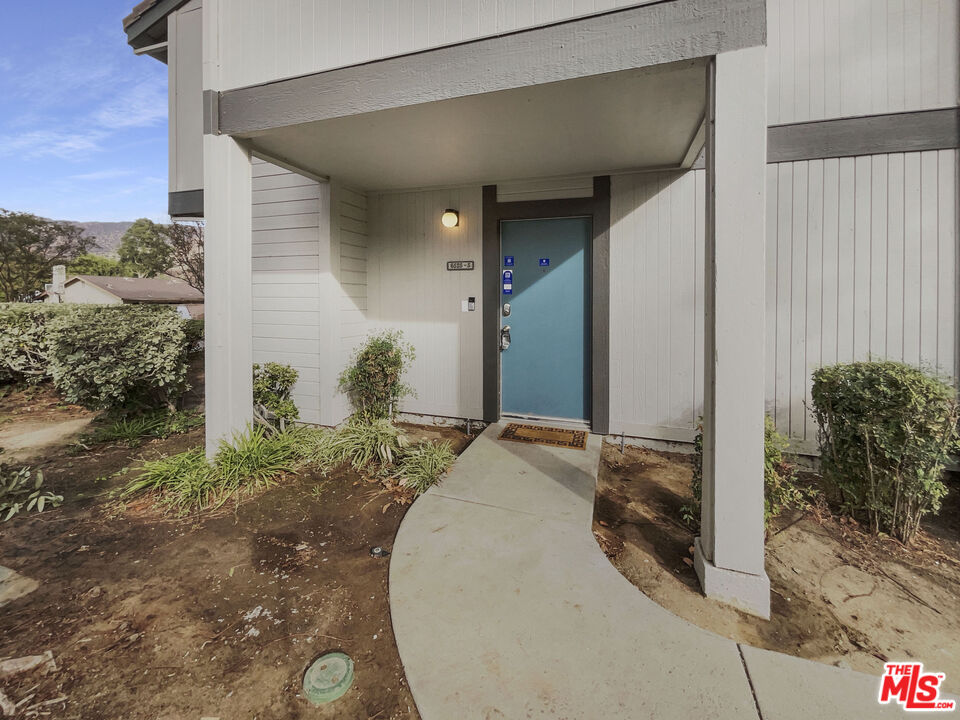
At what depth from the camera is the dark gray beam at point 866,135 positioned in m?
3.00

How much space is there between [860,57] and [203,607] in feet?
18.3

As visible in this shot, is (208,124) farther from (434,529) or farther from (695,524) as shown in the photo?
(695,524)

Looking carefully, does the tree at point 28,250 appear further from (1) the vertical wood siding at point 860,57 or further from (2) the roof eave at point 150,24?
(1) the vertical wood siding at point 860,57

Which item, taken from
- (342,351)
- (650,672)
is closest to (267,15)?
(342,351)

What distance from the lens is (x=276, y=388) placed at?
4.27 m

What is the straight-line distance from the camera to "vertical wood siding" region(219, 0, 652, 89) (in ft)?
7.65

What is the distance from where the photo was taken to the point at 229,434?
3.21m

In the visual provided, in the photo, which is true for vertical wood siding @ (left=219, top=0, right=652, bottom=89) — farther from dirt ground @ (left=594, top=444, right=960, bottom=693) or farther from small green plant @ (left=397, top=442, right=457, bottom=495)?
dirt ground @ (left=594, top=444, right=960, bottom=693)

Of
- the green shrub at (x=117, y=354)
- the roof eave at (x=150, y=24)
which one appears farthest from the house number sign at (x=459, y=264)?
the roof eave at (x=150, y=24)

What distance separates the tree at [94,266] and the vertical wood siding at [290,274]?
25.8 m

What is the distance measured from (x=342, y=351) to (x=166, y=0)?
4.31m

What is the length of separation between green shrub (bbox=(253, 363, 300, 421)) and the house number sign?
2.02m

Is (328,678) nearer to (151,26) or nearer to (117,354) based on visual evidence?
(117,354)

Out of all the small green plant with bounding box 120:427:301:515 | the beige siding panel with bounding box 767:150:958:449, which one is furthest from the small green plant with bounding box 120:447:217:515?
the beige siding panel with bounding box 767:150:958:449
